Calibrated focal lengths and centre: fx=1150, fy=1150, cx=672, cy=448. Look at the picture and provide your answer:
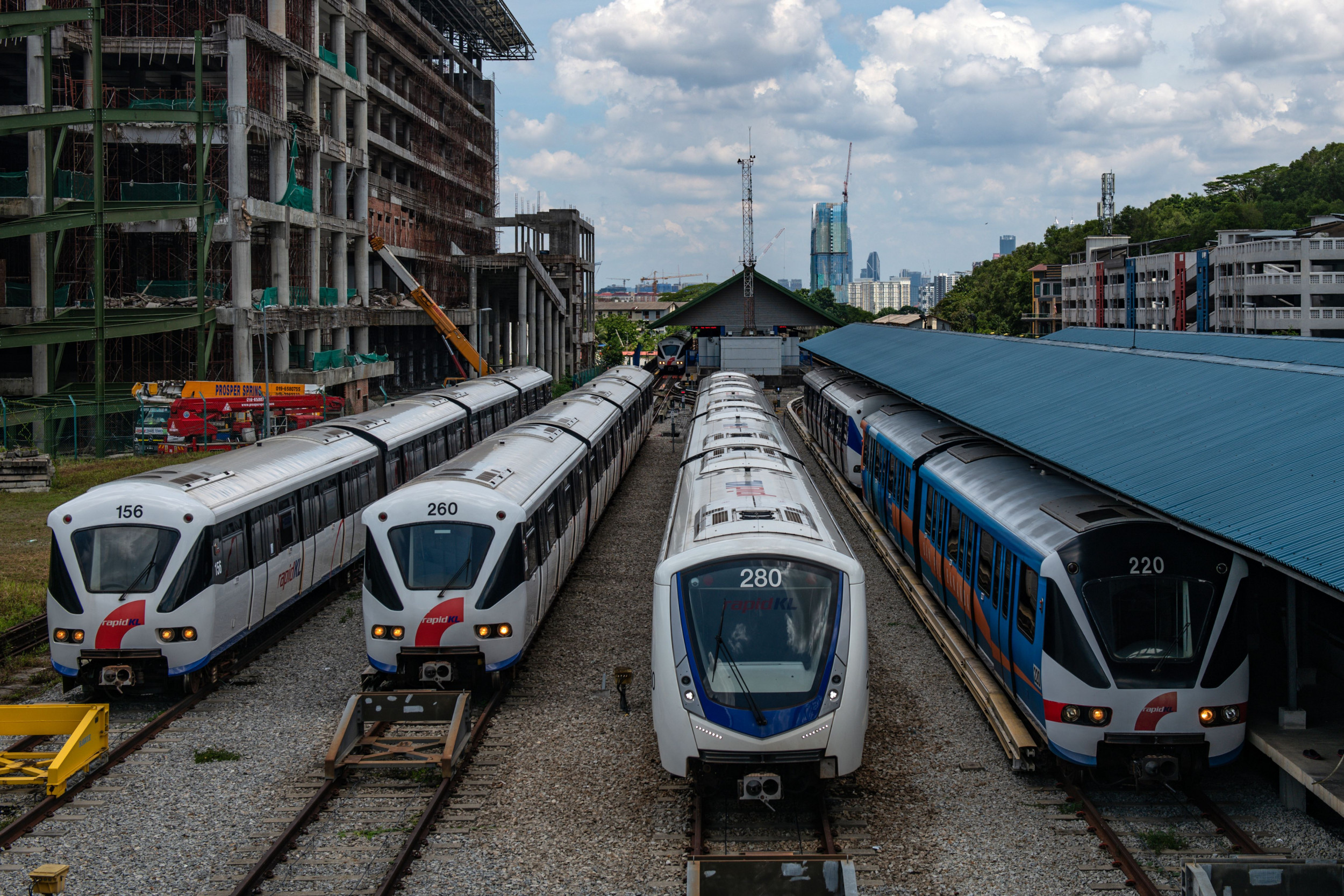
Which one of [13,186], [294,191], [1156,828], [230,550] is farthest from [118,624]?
[294,191]

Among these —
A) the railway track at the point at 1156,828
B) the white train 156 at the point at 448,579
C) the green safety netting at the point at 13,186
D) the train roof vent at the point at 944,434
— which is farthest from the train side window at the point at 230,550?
the green safety netting at the point at 13,186

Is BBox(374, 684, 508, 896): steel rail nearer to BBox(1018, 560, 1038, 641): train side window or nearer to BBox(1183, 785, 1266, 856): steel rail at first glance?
BBox(1018, 560, 1038, 641): train side window

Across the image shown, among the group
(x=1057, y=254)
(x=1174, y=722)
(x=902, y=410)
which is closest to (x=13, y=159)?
(x=902, y=410)

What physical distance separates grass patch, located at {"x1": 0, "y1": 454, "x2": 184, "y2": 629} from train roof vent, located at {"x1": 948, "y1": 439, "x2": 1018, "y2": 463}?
12928 millimetres

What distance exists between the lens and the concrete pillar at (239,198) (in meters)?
39.6

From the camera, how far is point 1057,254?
116938mm

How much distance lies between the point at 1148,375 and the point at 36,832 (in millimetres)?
14689

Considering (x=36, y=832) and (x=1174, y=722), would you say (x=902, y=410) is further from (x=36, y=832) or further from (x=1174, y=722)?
(x=36, y=832)

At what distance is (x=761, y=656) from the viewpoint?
10.2m

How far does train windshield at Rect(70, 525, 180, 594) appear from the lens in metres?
13.3

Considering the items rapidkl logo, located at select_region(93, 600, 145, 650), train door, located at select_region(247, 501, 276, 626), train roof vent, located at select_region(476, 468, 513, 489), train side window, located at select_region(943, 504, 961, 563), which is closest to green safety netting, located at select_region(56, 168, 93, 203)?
train door, located at select_region(247, 501, 276, 626)

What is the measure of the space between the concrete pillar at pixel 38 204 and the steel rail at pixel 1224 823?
37.3m

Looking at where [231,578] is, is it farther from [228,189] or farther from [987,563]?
[228,189]

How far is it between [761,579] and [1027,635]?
120 inches
